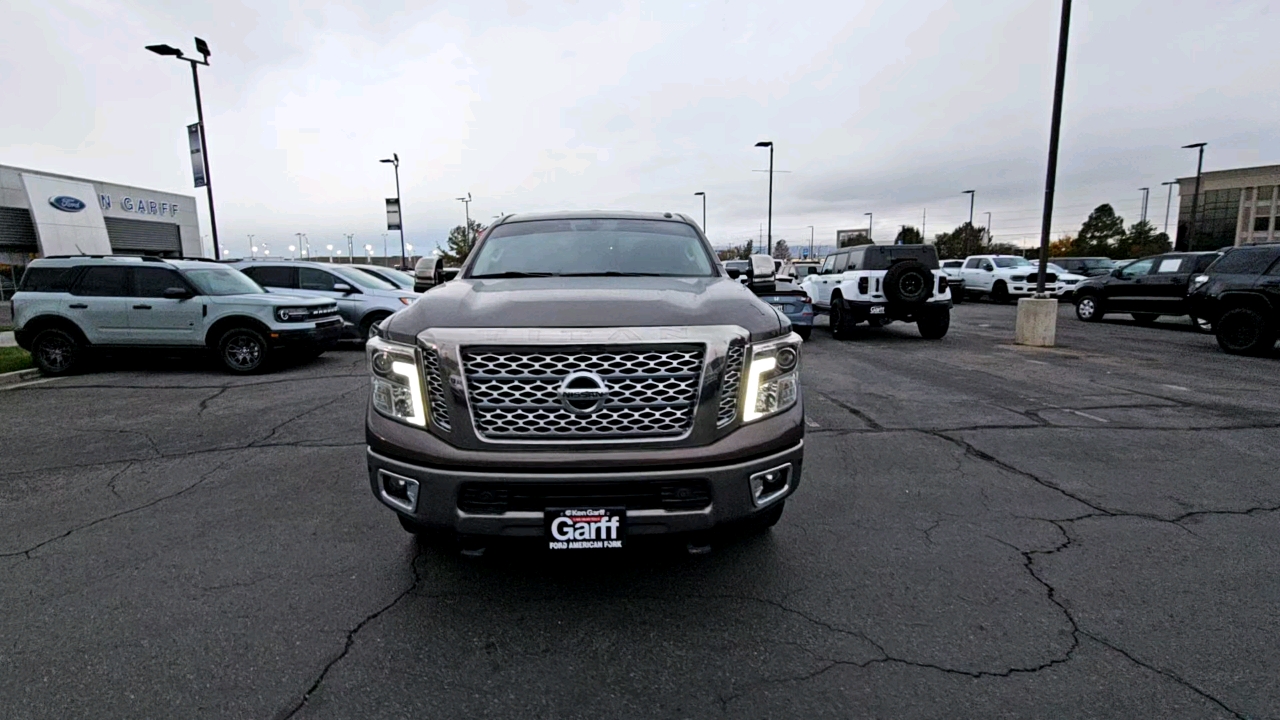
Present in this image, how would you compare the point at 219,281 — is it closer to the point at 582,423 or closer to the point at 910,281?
the point at 582,423

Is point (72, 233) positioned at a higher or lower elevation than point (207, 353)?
higher

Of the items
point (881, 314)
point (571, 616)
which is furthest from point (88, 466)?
point (881, 314)

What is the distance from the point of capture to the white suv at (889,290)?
1241cm

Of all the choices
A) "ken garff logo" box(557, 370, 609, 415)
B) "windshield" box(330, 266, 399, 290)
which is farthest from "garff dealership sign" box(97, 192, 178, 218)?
"ken garff logo" box(557, 370, 609, 415)

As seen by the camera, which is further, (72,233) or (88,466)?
(72,233)

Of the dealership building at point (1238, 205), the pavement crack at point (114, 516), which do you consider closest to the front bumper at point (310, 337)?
the pavement crack at point (114, 516)

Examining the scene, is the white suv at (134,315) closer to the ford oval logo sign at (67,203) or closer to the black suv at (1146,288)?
the black suv at (1146,288)

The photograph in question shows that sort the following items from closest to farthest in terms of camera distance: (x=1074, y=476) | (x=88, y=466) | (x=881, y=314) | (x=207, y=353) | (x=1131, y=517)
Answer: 1. (x=1131, y=517)
2. (x=1074, y=476)
3. (x=88, y=466)
4. (x=207, y=353)
5. (x=881, y=314)

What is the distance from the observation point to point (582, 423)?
2693mm

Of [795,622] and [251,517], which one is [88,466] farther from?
[795,622]

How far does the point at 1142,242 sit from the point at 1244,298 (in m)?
67.2

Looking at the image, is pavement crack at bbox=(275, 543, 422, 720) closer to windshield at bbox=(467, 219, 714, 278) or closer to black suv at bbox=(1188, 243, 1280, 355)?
windshield at bbox=(467, 219, 714, 278)

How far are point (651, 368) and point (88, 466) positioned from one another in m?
5.30

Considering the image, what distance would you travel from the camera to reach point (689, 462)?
2643 millimetres
